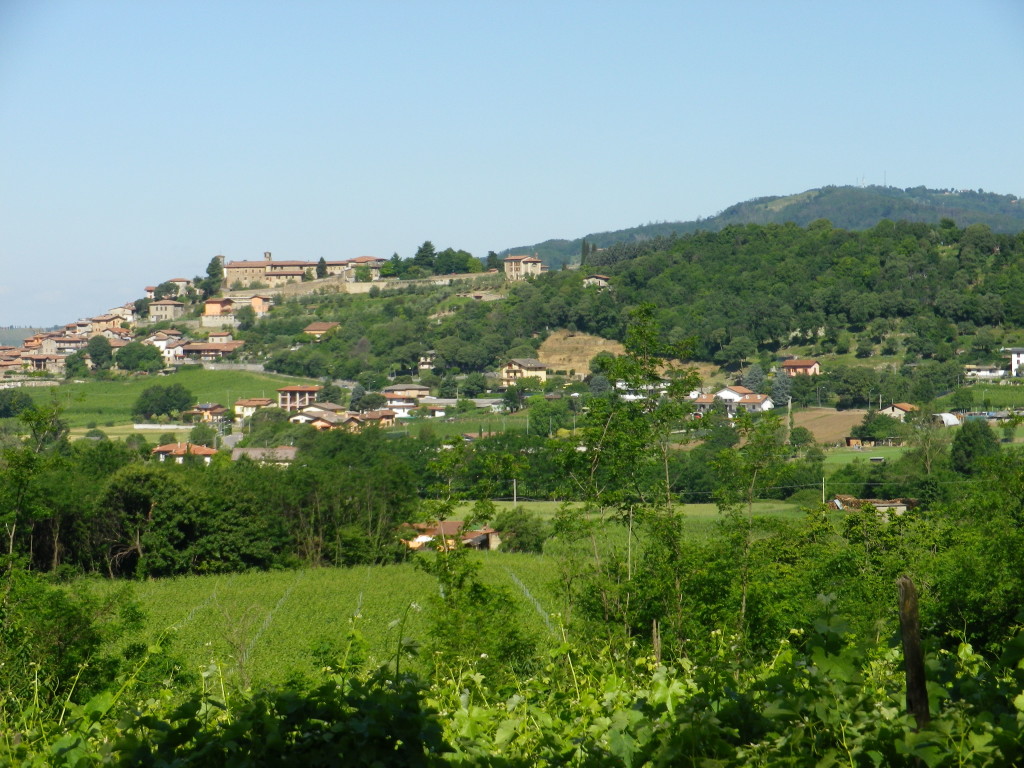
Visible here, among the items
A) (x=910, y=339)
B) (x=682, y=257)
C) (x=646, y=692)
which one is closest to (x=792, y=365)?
(x=910, y=339)

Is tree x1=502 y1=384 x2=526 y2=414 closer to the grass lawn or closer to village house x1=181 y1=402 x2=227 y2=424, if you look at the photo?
village house x1=181 y1=402 x2=227 y2=424

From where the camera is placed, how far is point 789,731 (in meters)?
2.65

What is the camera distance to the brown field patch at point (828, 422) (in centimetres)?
4934

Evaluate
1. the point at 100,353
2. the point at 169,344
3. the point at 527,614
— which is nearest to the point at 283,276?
the point at 169,344

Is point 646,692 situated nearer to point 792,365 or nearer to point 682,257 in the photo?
point 792,365

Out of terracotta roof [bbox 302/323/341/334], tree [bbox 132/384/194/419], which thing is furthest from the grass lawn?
terracotta roof [bbox 302/323/341/334]

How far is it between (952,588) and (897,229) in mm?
76218

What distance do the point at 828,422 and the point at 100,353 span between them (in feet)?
188

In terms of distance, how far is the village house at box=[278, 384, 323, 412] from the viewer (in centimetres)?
6756

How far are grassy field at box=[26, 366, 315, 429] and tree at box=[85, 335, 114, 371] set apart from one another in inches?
272

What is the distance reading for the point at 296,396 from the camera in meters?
68.6

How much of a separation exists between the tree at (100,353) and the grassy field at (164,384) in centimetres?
692

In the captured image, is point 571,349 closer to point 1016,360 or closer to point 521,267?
point 521,267

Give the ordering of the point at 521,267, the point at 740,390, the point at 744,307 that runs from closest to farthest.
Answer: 1. the point at 740,390
2. the point at 744,307
3. the point at 521,267
